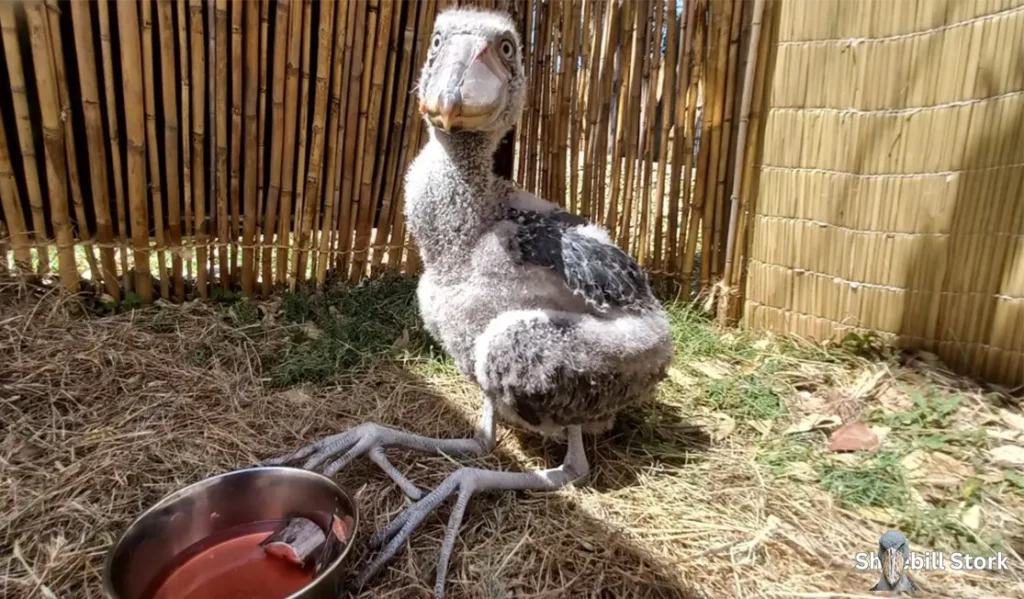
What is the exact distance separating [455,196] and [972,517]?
5.60 ft

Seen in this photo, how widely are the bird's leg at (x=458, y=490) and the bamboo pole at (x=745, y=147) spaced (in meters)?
1.30

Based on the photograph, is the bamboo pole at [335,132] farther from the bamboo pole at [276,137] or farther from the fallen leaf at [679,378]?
the fallen leaf at [679,378]

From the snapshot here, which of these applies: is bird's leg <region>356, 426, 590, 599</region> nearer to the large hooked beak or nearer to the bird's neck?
the bird's neck

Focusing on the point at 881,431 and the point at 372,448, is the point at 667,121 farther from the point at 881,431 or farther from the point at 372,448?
the point at 372,448

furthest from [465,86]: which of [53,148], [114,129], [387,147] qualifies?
[53,148]

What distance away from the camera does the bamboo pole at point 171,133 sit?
2.64 meters

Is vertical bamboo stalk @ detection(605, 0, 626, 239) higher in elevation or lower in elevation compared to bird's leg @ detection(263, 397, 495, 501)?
higher

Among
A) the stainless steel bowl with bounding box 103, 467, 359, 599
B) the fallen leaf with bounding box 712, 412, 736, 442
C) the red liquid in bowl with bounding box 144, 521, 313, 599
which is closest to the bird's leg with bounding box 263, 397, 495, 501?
the stainless steel bowl with bounding box 103, 467, 359, 599

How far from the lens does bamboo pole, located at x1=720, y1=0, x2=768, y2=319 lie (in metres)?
2.58

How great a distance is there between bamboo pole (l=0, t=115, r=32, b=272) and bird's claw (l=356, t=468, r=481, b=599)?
219cm

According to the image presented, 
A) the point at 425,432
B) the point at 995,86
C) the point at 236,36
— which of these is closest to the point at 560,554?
the point at 425,432

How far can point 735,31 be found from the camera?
265 cm

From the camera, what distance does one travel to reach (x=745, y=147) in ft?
8.80

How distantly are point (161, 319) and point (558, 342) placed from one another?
76.3 inches
